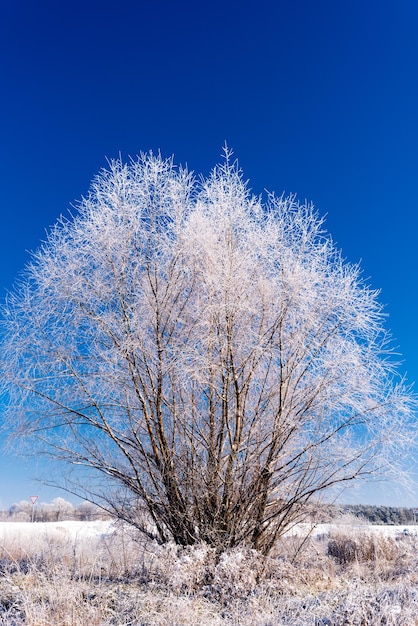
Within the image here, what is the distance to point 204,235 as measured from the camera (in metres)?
8.45

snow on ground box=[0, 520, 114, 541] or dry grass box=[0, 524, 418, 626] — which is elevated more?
snow on ground box=[0, 520, 114, 541]

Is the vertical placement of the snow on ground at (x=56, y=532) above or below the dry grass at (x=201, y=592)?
above

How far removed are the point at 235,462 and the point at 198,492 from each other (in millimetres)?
741

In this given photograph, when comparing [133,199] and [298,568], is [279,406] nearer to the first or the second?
[298,568]

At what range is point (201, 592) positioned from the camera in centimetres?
630

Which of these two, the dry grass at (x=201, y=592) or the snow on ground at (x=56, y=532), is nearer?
the dry grass at (x=201, y=592)

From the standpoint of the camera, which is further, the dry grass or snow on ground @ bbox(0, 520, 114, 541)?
snow on ground @ bbox(0, 520, 114, 541)

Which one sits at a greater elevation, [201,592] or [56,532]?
[56,532]

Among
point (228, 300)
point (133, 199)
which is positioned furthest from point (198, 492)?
point (133, 199)

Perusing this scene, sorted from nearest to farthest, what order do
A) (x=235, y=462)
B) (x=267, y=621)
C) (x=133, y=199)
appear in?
(x=267, y=621) < (x=235, y=462) < (x=133, y=199)

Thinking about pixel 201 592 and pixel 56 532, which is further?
pixel 56 532

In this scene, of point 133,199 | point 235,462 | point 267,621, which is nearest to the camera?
point 267,621

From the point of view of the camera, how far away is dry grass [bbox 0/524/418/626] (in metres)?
4.68

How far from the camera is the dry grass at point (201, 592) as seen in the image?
468 centimetres
